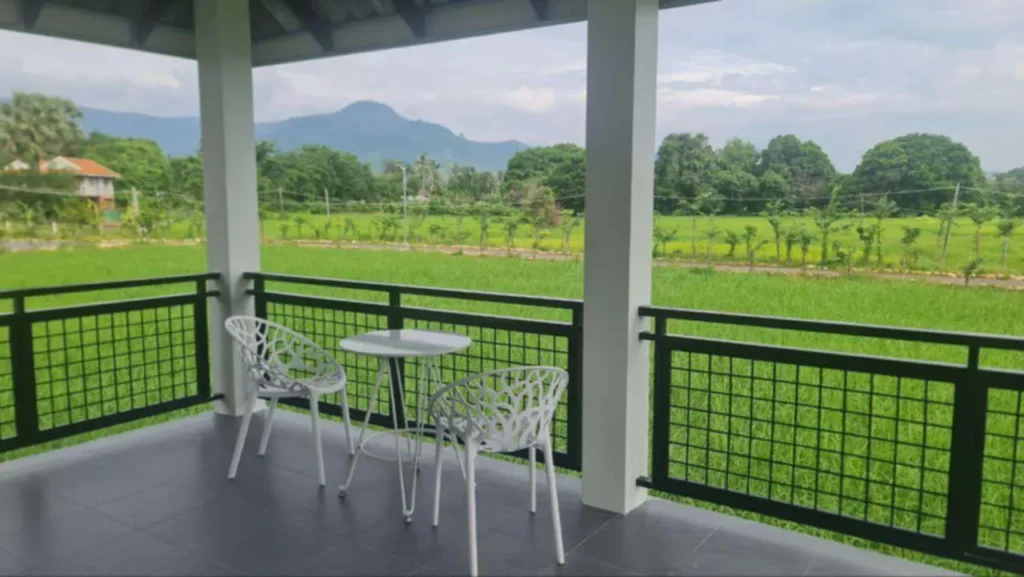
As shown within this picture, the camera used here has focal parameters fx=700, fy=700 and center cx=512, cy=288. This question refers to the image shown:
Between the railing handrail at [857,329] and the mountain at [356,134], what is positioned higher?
the mountain at [356,134]

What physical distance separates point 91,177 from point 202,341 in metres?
12.1

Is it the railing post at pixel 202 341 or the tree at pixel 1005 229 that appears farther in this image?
the tree at pixel 1005 229

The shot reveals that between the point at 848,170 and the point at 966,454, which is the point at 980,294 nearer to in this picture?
the point at 848,170

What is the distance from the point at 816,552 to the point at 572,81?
12.5m

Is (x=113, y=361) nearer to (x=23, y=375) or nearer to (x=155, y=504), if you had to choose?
(x=23, y=375)

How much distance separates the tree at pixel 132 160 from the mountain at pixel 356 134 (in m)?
0.22

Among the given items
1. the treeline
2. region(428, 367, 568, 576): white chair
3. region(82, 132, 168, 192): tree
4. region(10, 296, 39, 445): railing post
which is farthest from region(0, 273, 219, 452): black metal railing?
region(82, 132, 168, 192): tree

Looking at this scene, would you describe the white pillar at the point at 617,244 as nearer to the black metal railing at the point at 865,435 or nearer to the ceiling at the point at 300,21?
the black metal railing at the point at 865,435

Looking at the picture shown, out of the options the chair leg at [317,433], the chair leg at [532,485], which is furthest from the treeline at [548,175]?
the chair leg at [532,485]

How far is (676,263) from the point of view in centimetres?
1102

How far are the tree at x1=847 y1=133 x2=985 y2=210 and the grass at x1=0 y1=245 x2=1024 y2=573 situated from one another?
1.39 metres

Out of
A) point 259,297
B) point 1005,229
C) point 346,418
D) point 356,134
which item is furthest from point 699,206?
point 346,418

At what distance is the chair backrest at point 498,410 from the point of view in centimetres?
247

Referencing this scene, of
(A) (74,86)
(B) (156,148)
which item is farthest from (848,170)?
(A) (74,86)
